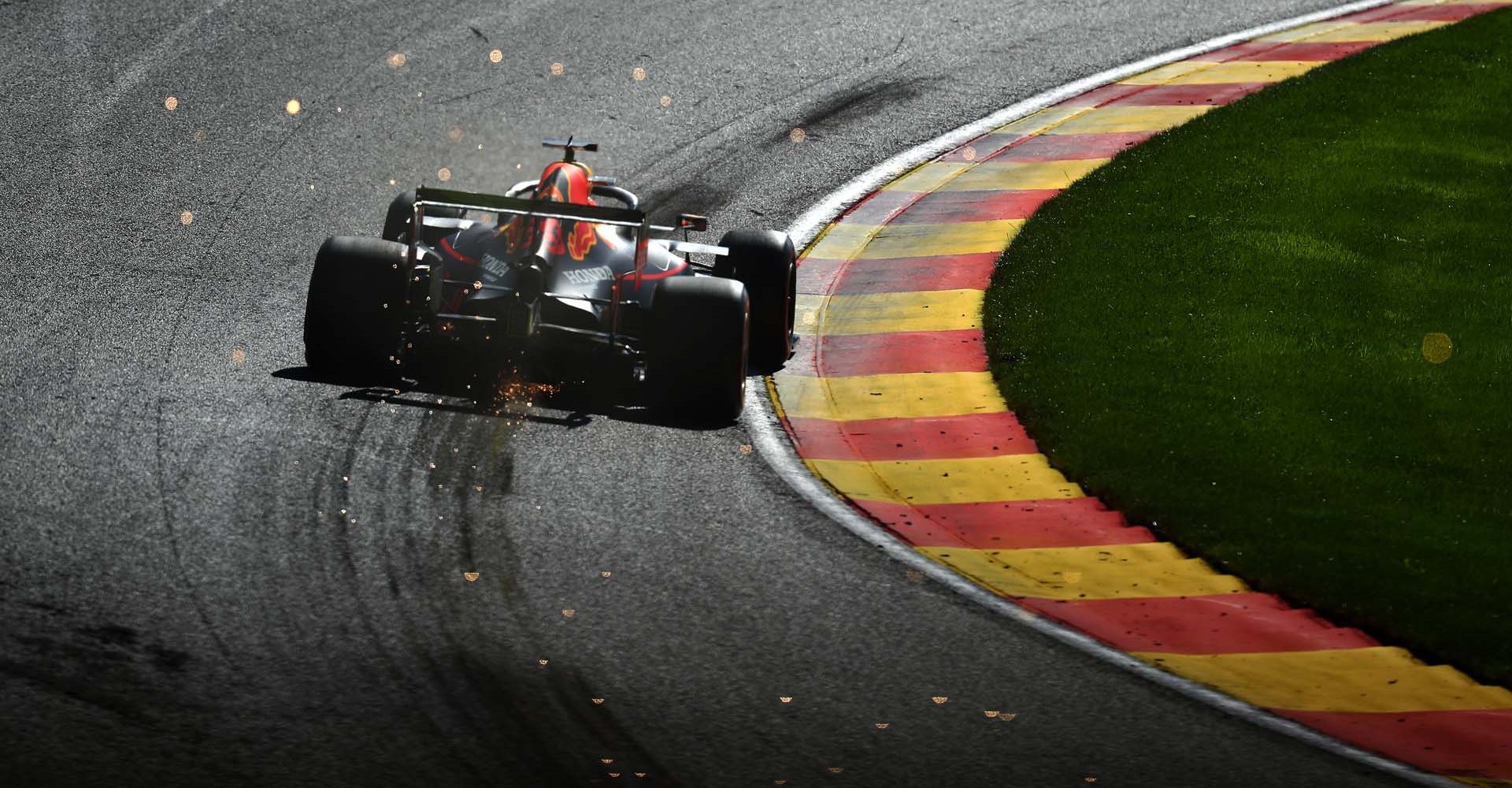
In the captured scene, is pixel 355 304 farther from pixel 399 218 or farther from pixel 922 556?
pixel 922 556

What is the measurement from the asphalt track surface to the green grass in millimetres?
1794

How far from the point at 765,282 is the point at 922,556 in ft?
9.46

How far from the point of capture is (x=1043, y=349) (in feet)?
39.4

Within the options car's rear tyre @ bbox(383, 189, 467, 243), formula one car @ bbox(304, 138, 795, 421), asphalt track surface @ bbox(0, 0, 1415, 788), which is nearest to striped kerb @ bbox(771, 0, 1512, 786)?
asphalt track surface @ bbox(0, 0, 1415, 788)

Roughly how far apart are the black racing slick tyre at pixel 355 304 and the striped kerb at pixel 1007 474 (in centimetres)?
237

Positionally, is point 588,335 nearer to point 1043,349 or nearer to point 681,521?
point 681,521

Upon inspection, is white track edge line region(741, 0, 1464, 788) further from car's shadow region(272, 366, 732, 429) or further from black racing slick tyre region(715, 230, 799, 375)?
car's shadow region(272, 366, 732, 429)

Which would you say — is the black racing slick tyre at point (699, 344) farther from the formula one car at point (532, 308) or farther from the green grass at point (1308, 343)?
the green grass at point (1308, 343)

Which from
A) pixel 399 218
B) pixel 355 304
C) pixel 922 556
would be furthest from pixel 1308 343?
pixel 355 304

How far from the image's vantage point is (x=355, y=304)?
10.5 m

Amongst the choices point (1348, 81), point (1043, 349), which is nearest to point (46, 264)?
point (1043, 349)

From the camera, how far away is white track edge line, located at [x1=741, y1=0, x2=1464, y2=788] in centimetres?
755

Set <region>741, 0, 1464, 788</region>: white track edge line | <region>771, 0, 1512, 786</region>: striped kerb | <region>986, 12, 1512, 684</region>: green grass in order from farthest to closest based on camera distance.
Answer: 1. <region>986, 12, 1512, 684</region>: green grass
2. <region>771, 0, 1512, 786</region>: striped kerb
3. <region>741, 0, 1464, 788</region>: white track edge line

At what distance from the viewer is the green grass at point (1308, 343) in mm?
9305
